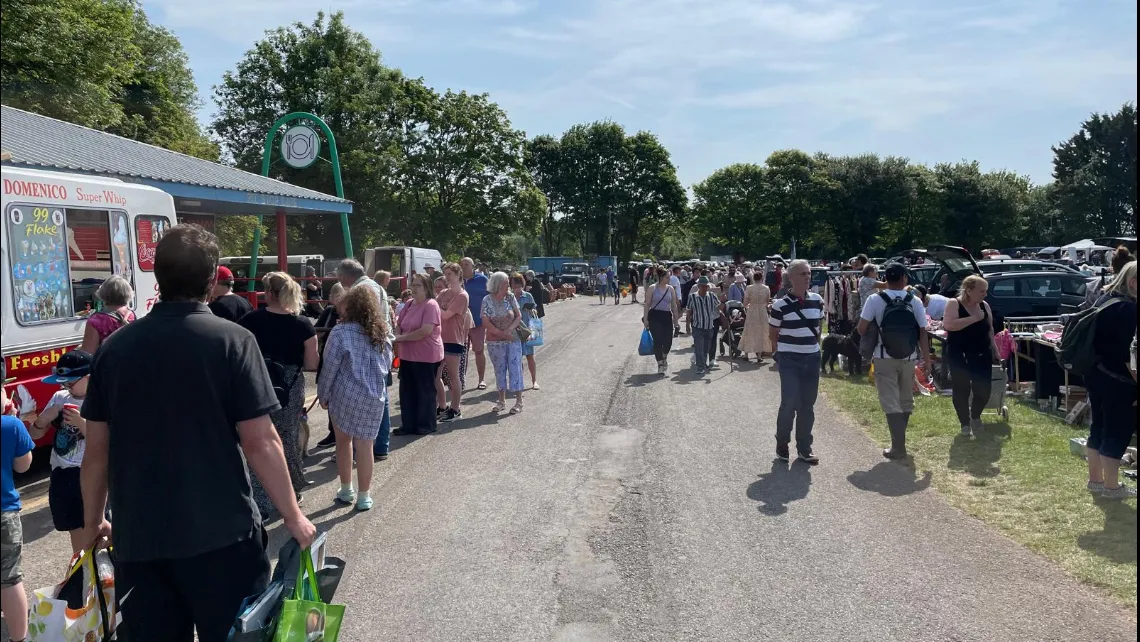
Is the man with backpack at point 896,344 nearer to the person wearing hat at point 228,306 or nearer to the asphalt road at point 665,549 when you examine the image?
the asphalt road at point 665,549

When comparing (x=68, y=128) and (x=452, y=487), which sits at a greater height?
(x=68, y=128)

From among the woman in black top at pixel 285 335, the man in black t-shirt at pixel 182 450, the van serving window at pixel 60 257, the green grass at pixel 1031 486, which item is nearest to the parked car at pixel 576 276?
the green grass at pixel 1031 486

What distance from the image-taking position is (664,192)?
75.9 metres

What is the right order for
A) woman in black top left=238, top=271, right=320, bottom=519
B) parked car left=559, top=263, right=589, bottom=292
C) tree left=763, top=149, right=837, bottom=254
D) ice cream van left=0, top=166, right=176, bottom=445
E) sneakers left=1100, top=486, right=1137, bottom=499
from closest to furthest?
1. woman in black top left=238, top=271, right=320, bottom=519
2. sneakers left=1100, top=486, right=1137, bottom=499
3. ice cream van left=0, top=166, right=176, bottom=445
4. parked car left=559, top=263, right=589, bottom=292
5. tree left=763, top=149, right=837, bottom=254

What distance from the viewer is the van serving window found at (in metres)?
7.72

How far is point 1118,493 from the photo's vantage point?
665cm

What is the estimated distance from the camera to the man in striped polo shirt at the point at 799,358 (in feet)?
26.6

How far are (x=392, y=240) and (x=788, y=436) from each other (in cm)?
4571

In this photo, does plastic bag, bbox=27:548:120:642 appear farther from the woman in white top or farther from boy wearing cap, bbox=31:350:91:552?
the woman in white top

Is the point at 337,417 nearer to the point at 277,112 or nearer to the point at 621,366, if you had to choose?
the point at 621,366

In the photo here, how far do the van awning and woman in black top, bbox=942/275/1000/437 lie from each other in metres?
9.63

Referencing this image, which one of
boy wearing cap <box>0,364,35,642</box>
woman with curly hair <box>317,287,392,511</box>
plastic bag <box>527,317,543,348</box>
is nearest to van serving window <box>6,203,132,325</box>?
woman with curly hair <box>317,287,392,511</box>

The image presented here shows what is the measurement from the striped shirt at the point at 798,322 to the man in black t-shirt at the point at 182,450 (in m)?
5.98

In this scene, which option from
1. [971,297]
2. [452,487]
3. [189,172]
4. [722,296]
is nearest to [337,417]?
[452,487]
